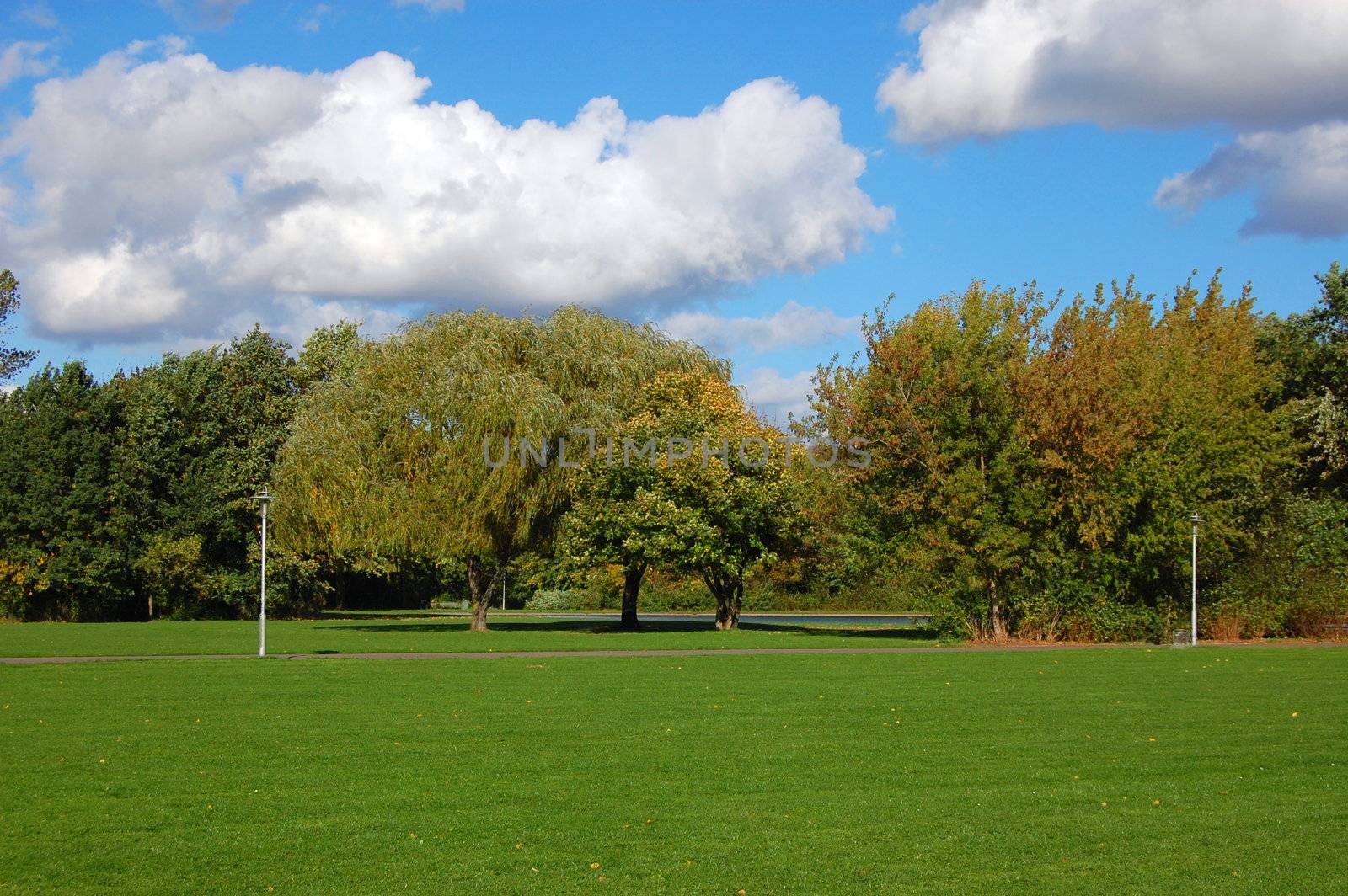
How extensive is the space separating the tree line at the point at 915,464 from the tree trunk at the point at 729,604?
10 centimetres

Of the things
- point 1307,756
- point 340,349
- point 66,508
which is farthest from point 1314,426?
point 66,508

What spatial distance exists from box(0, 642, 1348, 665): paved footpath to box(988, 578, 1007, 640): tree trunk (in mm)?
840

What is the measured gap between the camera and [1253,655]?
29594mm

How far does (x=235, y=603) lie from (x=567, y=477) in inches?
1064

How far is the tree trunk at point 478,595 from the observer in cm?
4219

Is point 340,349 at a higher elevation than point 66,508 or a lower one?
higher

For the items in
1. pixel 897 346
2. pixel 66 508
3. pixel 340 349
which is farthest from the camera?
pixel 340 349

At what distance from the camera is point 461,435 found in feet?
126

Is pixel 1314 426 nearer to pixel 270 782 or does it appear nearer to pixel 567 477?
pixel 567 477

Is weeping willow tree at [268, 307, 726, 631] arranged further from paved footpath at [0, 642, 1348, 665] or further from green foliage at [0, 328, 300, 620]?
green foliage at [0, 328, 300, 620]

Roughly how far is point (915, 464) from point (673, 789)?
86.7 ft

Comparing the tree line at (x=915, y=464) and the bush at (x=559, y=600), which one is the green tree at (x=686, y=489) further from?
the bush at (x=559, y=600)

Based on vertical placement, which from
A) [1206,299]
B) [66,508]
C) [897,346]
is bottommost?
[66,508]

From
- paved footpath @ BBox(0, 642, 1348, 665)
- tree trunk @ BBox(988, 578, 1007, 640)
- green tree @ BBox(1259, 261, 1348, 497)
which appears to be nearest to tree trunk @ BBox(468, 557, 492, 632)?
paved footpath @ BBox(0, 642, 1348, 665)
